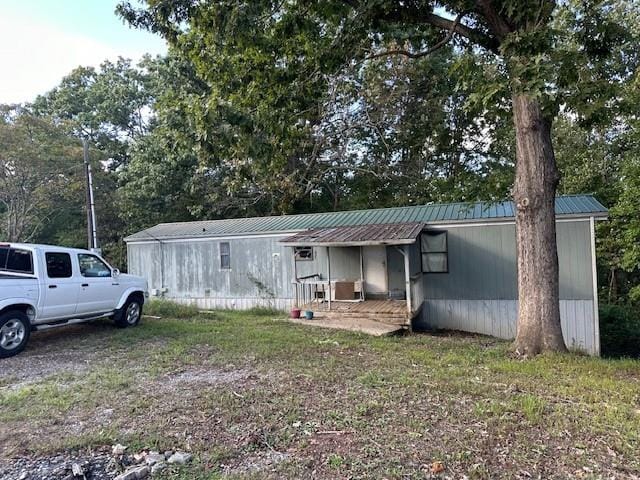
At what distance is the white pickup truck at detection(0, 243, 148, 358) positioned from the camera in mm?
6641

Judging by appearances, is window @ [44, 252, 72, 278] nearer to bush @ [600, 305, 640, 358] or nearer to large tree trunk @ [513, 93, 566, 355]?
large tree trunk @ [513, 93, 566, 355]

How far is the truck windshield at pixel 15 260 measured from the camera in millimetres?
6820

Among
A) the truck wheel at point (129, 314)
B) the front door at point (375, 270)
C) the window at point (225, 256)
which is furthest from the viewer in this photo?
the window at point (225, 256)

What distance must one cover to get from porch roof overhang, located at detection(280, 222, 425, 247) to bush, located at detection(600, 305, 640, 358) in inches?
296

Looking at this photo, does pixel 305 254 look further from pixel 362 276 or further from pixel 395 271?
pixel 395 271

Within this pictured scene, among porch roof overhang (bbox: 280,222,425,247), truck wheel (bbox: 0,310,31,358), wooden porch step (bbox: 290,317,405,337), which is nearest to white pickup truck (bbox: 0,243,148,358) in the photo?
truck wheel (bbox: 0,310,31,358)

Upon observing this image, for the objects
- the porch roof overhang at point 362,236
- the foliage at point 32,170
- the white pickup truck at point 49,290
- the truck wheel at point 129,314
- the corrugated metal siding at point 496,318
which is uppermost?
the foliage at point 32,170

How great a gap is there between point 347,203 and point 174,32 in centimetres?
1454

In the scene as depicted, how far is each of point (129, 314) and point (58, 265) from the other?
214 centimetres

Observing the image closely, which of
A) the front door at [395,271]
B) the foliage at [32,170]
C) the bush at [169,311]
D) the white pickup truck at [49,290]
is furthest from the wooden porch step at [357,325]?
the foliage at [32,170]

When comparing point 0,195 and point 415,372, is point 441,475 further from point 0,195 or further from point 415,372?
point 0,195

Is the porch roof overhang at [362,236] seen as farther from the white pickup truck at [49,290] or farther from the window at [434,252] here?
the white pickup truck at [49,290]

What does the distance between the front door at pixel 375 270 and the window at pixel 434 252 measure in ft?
3.79

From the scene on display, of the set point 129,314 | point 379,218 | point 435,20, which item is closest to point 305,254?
point 379,218
